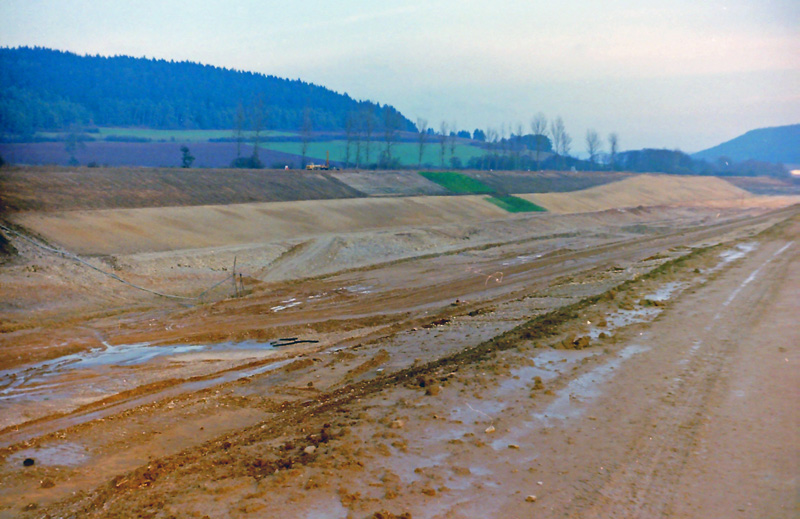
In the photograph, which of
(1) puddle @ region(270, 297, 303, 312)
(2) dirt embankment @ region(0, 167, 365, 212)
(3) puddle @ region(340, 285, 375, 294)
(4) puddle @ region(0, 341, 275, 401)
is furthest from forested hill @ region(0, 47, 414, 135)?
(4) puddle @ region(0, 341, 275, 401)

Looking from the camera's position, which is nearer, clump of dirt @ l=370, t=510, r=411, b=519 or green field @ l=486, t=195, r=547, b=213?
clump of dirt @ l=370, t=510, r=411, b=519

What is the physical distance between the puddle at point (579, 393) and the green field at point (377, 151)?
Result: 325ft

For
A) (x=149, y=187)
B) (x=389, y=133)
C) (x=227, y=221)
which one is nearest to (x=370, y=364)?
(x=227, y=221)

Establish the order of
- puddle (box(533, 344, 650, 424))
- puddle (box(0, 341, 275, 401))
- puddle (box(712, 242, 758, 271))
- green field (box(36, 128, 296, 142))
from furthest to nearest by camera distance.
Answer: green field (box(36, 128, 296, 142)) < puddle (box(712, 242, 758, 271)) < puddle (box(0, 341, 275, 401)) < puddle (box(533, 344, 650, 424))

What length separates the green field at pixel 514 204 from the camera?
64.4 meters

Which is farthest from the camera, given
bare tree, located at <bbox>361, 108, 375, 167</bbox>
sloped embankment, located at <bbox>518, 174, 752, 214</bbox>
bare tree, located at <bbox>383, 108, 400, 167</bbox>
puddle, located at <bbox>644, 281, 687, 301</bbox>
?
bare tree, located at <bbox>383, 108, 400, 167</bbox>

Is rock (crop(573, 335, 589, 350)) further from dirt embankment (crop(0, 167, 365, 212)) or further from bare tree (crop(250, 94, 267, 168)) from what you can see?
bare tree (crop(250, 94, 267, 168))

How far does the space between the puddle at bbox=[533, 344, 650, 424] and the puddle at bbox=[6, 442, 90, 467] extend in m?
7.00

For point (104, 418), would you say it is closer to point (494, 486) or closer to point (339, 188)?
point (494, 486)

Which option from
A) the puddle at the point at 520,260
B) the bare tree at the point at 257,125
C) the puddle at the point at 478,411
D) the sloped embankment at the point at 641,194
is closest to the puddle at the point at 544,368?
the puddle at the point at 478,411

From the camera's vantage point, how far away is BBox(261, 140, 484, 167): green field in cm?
11600

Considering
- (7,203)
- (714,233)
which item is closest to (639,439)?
(7,203)

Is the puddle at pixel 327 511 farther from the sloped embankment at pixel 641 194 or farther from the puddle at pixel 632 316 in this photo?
the sloped embankment at pixel 641 194

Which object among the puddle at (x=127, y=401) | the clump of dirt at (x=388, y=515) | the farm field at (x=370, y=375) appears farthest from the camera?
the puddle at (x=127, y=401)
